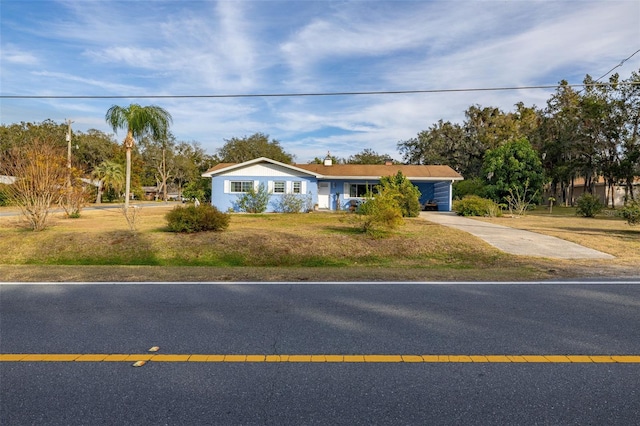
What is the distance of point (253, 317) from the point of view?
198 inches

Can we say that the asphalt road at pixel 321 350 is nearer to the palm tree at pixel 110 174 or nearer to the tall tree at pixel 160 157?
the palm tree at pixel 110 174

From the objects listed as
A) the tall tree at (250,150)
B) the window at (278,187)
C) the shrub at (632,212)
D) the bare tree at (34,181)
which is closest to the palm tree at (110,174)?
the tall tree at (250,150)

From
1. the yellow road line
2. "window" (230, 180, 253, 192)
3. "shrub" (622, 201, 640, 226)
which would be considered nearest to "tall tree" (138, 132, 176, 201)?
"window" (230, 180, 253, 192)

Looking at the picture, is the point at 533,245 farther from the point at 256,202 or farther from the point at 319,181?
the point at 319,181

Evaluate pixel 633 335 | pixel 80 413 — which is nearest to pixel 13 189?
pixel 80 413

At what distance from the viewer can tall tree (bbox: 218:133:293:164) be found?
59.0 meters

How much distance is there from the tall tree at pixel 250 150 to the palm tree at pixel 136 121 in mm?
27511

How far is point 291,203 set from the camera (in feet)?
87.9

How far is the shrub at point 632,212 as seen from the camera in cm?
1560

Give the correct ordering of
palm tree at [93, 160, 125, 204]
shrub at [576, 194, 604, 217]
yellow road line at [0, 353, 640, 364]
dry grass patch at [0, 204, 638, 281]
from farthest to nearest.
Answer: palm tree at [93, 160, 125, 204]
shrub at [576, 194, 604, 217]
dry grass patch at [0, 204, 638, 281]
yellow road line at [0, 353, 640, 364]

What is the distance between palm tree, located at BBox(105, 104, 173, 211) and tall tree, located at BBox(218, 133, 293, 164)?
27.5 meters

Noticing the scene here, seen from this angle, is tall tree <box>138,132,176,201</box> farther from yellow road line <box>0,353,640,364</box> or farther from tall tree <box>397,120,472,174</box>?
yellow road line <box>0,353,640,364</box>

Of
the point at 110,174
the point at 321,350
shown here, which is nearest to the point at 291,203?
the point at 321,350

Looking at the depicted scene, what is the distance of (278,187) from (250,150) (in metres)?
32.5
